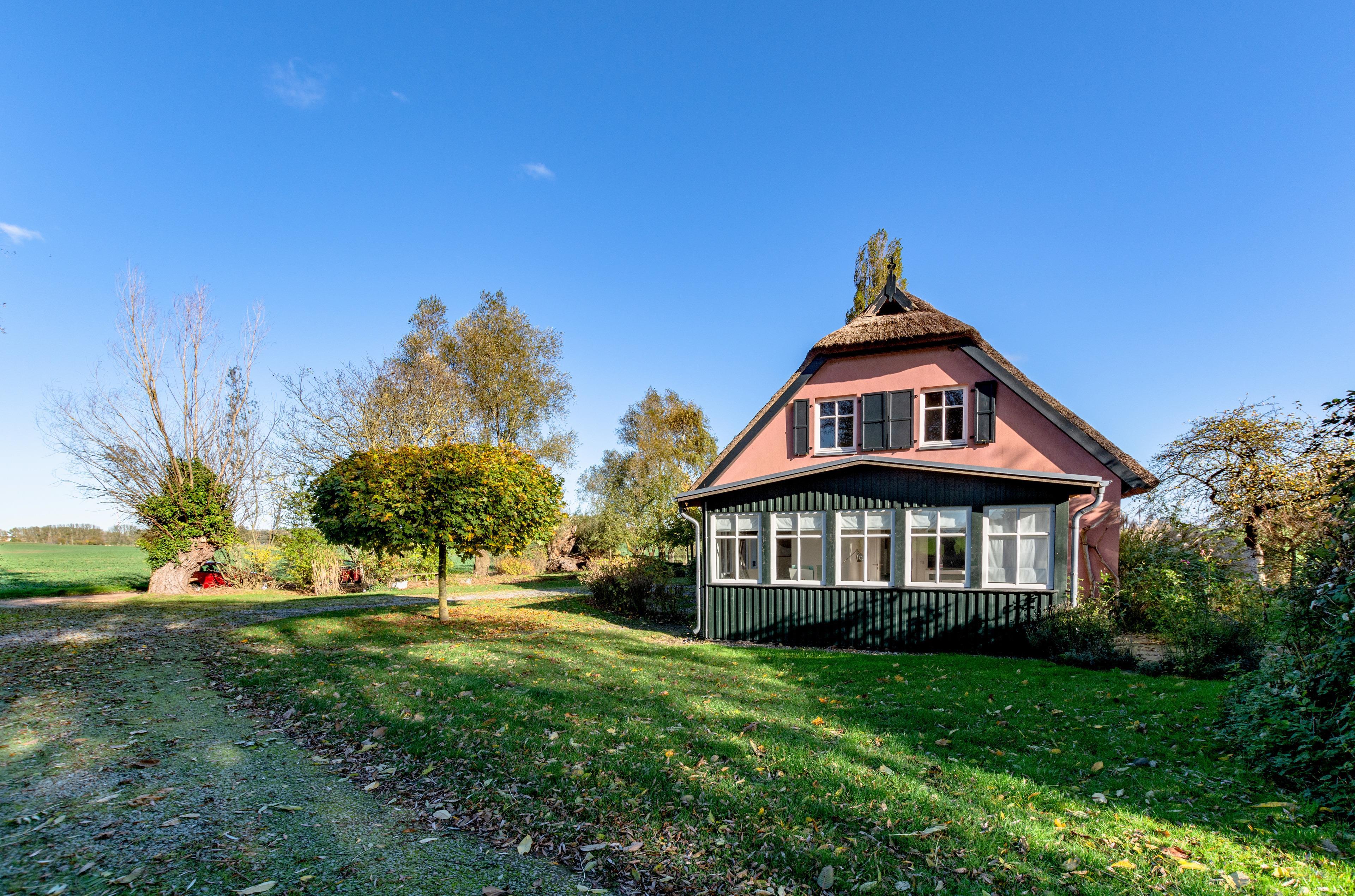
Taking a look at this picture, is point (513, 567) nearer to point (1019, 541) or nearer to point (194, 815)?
point (1019, 541)

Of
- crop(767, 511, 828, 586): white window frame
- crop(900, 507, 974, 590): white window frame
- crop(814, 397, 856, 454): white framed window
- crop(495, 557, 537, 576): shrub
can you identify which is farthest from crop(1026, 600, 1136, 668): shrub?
crop(495, 557, 537, 576): shrub

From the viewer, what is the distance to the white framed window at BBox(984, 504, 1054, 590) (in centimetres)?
1150

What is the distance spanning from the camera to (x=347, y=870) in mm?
3453

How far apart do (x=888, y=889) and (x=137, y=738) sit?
6511mm

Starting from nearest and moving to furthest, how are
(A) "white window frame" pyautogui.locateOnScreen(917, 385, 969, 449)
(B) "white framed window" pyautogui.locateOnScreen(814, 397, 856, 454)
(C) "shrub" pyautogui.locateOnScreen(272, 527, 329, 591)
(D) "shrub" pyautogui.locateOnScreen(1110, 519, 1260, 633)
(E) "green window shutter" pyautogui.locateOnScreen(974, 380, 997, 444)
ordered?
(D) "shrub" pyautogui.locateOnScreen(1110, 519, 1260, 633)
(E) "green window shutter" pyautogui.locateOnScreen(974, 380, 997, 444)
(A) "white window frame" pyautogui.locateOnScreen(917, 385, 969, 449)
(B) "white framed window" pyautogui.locateOnScreen(814, 397, 856, 454)
(C) "shrub" pyautogui.locateOnScreen(272, 527, 329, 591)

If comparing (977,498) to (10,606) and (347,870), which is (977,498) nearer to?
(347,870)

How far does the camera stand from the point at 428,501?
1270 centimetres

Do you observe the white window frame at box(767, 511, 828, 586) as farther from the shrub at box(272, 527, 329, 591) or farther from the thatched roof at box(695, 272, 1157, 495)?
the shrub at box(272, 527, 329, 591)

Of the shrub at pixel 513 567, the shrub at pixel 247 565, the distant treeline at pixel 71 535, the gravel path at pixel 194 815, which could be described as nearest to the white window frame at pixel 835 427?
the gravel path at pixel 194 815

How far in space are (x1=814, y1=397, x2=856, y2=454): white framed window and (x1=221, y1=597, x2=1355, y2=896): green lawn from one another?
358 inches

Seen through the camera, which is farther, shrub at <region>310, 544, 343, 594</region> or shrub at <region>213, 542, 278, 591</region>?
shrub at <region>213, 542, 278, 591</region>

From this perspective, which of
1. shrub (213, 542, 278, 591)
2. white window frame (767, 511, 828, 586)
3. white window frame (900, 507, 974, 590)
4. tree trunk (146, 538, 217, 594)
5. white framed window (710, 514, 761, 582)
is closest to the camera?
white window frame (900, 507, 974, 590)

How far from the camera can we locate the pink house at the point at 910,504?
11672 mm

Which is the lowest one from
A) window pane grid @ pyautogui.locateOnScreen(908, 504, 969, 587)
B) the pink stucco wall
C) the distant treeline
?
the distant treeline
